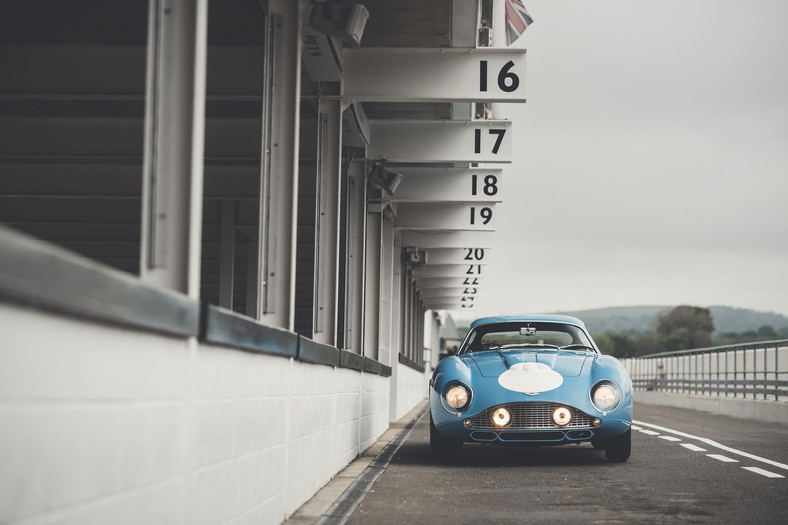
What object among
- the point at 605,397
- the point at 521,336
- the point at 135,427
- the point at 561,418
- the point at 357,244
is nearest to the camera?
the point at 135,427

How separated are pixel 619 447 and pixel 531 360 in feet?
3.75

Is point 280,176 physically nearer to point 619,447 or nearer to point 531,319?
point 619,447

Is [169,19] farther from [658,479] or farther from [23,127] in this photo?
[23,127]

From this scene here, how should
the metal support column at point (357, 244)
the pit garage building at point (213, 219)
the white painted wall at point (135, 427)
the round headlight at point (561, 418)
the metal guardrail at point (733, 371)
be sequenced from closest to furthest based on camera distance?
the white painted wall at point (135, 427) < the pit garage building at point (213, 219) < the round headlight at point (561, 418) < the metal support column at point (357, 244) < the metal guardrail at point (733, 371)

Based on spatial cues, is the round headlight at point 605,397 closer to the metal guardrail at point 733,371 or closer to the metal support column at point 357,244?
the metal support column at point 357,244

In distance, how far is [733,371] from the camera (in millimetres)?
27516

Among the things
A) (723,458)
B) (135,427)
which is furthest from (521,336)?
(135,427)

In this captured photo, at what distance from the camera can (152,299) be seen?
3490 mm

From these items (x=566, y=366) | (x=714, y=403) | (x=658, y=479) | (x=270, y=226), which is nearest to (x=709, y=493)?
(x=658, y=479)

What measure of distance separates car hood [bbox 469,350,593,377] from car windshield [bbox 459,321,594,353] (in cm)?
78

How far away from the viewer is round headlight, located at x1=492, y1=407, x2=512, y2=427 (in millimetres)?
9578

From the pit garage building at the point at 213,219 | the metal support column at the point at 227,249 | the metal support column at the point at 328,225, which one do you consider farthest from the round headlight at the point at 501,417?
the metal support column at the point at 227,249

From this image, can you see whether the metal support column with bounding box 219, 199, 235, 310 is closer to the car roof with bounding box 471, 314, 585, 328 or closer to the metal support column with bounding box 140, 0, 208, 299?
the car roof with bounding box 471, 314, 585, 328

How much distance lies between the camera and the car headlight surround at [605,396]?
9.61 m
